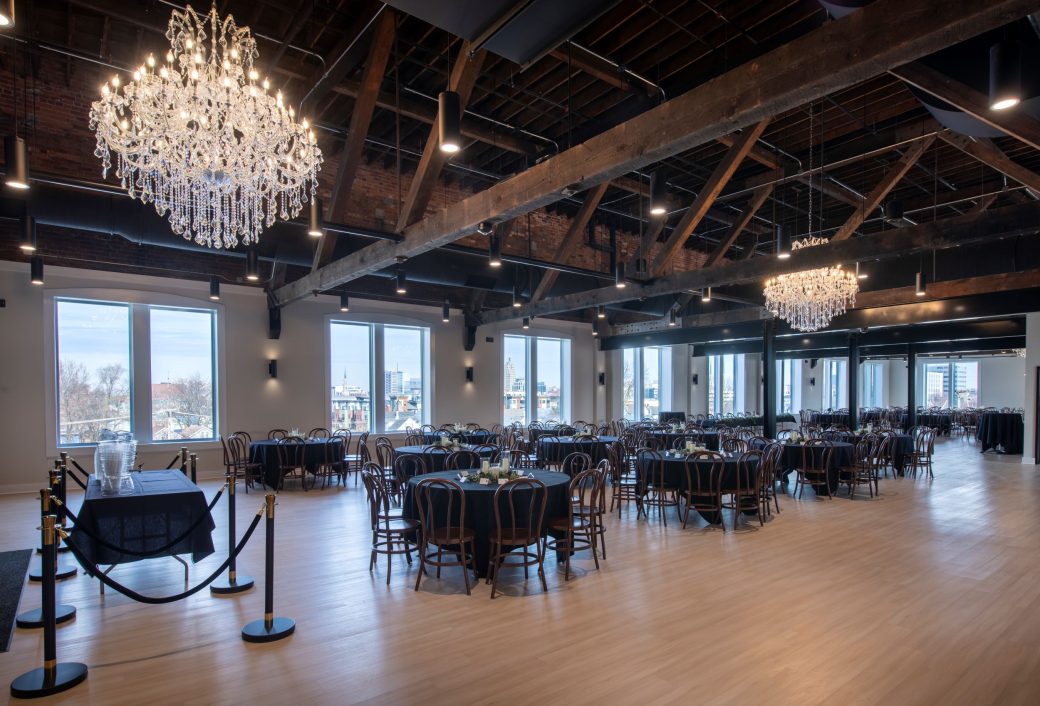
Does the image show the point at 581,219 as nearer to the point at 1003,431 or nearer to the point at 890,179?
the point at 890,179

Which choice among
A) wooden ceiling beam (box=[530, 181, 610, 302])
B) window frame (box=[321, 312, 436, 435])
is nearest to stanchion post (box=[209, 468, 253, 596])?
wooden ceiling beam (box=[530, 181, 610, 302])

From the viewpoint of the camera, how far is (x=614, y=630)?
403 cm

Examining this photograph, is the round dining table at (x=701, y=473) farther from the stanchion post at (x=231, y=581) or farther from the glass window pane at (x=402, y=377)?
the glass window pane at (x=402, y=377)

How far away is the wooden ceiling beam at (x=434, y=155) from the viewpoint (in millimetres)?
5723

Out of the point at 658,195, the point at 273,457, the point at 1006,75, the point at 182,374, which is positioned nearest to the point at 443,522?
the point at 658,195

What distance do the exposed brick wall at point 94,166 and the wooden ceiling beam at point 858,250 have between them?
230 centimetres

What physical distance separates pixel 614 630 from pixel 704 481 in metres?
3.59

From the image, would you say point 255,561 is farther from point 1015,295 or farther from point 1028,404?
point 1028,404

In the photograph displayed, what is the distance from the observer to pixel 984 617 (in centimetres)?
427

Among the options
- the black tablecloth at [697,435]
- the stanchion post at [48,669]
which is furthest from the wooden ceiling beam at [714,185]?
the stanchion post at [48,669]

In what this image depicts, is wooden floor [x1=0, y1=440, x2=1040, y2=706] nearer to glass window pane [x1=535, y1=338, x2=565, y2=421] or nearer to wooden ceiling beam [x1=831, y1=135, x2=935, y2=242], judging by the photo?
wooden ceiling beam [x1=831, y1=135, x2=935, y2=242]

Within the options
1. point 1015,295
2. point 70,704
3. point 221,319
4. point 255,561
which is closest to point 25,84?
point 221,319

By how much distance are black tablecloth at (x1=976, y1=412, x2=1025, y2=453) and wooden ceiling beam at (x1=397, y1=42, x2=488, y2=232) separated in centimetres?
1686

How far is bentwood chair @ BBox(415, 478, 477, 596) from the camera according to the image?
4852 millimetres
